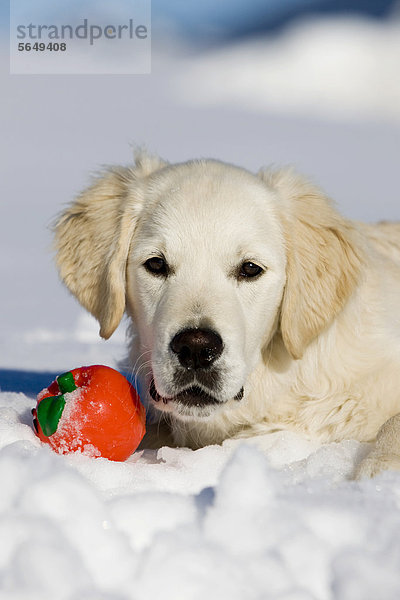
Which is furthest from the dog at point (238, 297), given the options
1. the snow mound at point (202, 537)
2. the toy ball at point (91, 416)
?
the snow mound at point (202, 537)

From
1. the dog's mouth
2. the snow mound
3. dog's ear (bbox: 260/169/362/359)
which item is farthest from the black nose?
the snow mound

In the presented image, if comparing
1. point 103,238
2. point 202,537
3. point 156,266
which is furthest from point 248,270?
point 202,537

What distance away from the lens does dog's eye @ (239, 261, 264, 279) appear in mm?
3350

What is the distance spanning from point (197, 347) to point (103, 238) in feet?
3.36

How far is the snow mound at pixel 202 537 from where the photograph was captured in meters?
1.87

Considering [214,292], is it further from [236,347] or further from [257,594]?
[257,594]

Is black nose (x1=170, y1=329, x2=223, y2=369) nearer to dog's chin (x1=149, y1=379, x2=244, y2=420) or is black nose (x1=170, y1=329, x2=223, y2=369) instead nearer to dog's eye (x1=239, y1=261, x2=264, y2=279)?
dog's chin (x1=149, y1=379, x2=244, y2=420)

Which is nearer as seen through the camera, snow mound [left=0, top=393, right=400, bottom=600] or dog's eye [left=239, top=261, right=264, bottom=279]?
snow mound [left=0, top=393, right=400, bottom=600]

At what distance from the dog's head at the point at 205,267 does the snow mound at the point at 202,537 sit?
76cm

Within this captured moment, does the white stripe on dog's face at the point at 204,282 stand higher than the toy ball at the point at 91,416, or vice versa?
the white stripe on dog's face at the point at 204,282

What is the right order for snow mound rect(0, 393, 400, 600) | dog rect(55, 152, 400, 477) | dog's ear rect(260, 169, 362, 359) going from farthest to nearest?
dog's ear rect(260, 169, 362, 359)
dog rect(55, 152, 400, 477)
snow mound rect(0, 393, 400, 600)

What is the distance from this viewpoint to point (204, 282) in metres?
3.23

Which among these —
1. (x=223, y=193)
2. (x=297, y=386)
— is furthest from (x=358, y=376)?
(x=223, y=193)

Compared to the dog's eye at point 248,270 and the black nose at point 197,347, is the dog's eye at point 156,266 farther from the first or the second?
the black nose at point 197,347
